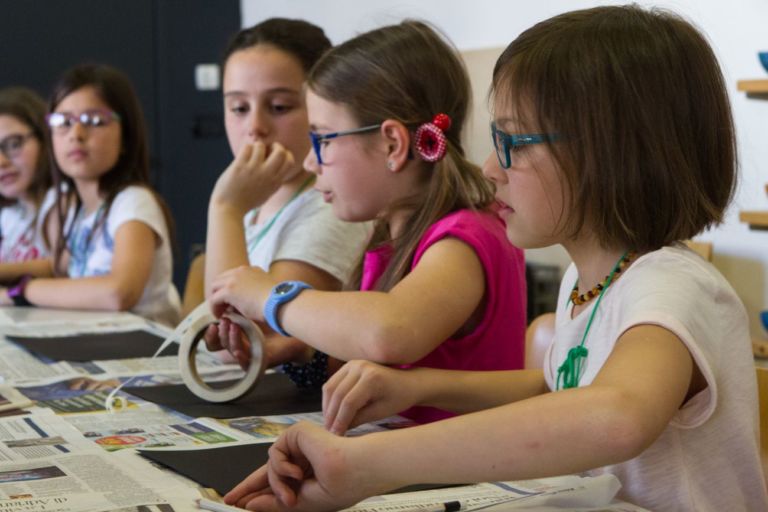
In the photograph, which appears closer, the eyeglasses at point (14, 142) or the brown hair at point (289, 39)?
the brown hair at point (289, 39)

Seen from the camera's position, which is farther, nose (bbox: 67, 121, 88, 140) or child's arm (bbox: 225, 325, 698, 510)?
nose (bbox: 67, 121, 88, 140)

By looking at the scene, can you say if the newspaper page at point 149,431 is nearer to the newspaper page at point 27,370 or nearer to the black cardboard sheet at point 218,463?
the black cardboard sheet at point 218,463

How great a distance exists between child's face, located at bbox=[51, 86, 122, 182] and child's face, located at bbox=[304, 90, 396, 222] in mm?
1241

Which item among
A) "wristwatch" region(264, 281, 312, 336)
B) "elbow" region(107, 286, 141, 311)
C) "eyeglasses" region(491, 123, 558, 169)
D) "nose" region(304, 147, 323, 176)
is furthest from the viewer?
"elbow" region(107, 286, 141, 311)

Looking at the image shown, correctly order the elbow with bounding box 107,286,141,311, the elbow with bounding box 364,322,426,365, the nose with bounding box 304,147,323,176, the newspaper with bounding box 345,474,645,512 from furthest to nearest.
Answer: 1. the elbow with bounding box 107,286,141,311
2. the nose with bounding box 304,147,323,176
3. the elbow with bounding box 364,322,426,365
4. the newspaper with bounding box 345,474,645,512

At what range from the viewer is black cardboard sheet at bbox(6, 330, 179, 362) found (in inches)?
63.8

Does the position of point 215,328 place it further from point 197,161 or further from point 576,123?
point 197,161

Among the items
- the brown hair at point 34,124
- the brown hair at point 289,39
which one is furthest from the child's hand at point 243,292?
the brown hair at point 34,124

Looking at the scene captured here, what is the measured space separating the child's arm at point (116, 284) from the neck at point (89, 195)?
22cm

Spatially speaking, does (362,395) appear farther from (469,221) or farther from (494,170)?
(469,221)

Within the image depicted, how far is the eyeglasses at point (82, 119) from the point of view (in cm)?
255

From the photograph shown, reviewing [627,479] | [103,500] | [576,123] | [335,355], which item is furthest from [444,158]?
[103,500]

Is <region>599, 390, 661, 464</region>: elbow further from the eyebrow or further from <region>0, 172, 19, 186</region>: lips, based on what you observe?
<region>0, 172, 19, 186</region>: lips

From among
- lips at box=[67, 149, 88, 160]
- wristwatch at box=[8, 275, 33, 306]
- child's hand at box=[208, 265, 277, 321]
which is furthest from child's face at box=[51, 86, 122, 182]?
child's hand at box=[208, 265, 277, 321]
